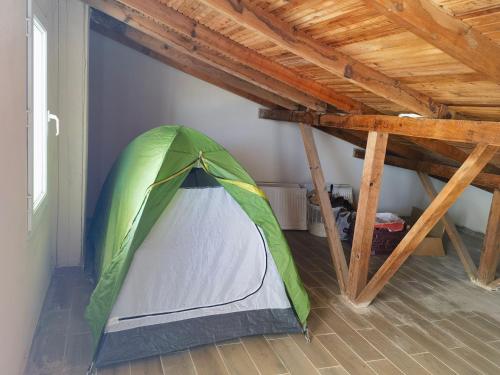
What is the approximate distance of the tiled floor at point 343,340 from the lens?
2.21 meters

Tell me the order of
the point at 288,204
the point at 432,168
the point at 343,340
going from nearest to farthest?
the point at 343,340
the point at 432,168
the point at 288,204

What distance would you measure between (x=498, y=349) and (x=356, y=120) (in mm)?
1827

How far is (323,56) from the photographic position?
6.93 feet

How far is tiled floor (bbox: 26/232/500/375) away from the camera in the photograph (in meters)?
2.21

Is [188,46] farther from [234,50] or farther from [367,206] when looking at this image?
[367,206]

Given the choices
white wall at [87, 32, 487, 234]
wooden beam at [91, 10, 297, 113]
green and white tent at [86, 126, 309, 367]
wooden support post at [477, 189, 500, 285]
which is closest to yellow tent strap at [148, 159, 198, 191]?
green and white tent at [86, 126, 309, 367]

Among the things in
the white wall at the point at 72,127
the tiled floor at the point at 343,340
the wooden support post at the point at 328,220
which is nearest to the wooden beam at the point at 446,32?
the tiled floor at the point at 343,340

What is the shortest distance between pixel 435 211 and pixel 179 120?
3.05 m

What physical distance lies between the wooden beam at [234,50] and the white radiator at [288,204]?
190 centimetres

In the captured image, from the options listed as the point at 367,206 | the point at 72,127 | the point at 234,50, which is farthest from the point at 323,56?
the point at 72,127

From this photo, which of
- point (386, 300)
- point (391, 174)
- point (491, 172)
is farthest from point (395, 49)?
point (391, 174)

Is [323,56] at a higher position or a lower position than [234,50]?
lower

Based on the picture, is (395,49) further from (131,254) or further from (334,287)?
(334,287)

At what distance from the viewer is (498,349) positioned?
2613 mm
